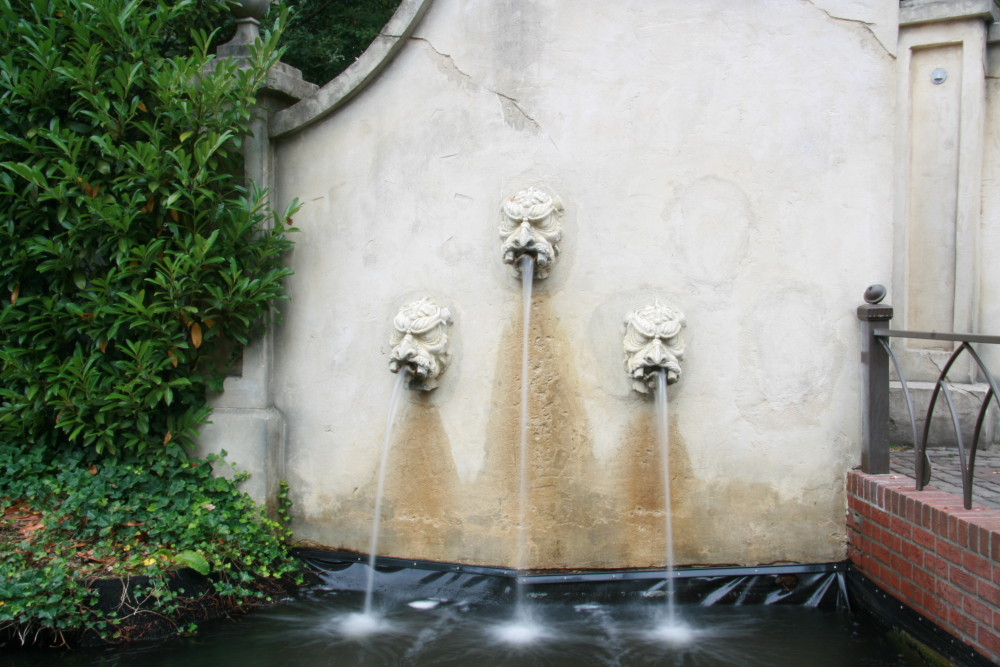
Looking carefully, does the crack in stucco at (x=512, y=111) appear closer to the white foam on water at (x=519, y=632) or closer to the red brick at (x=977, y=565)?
the white foam on water at (x=519, y=632)

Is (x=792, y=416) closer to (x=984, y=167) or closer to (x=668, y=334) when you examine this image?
(x=668, y=334)

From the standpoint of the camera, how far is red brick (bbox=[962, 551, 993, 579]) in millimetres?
2693

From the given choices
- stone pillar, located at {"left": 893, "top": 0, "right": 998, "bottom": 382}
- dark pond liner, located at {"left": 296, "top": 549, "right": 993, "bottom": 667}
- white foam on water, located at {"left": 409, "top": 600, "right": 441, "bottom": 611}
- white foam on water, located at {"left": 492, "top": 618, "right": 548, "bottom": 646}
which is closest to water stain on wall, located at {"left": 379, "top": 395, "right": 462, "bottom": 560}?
dark pond liner, located at {"left": 296, "top": 549, "right": 993, "bottom": 667}

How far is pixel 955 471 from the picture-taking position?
3.69 metres

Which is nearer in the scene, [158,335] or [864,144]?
[864,144]

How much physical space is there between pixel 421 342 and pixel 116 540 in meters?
1.79

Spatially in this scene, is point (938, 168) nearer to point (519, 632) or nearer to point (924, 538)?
point (924, 538)

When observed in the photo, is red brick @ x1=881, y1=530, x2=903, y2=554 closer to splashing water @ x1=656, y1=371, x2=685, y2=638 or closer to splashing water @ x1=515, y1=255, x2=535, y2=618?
splashing water @ x1=656, y1=371, x2=685, y2=638

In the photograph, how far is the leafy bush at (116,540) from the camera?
3379 millimetres

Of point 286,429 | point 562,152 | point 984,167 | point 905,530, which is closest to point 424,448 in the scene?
point 286,429

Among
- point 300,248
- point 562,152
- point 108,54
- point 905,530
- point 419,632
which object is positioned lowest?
point 419,632

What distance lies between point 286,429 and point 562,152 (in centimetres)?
213

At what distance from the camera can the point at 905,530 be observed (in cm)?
325

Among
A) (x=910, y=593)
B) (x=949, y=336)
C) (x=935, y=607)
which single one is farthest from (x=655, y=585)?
(x=949, y=336)
